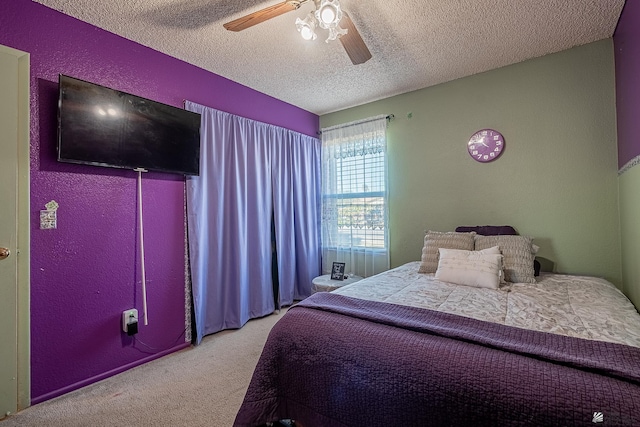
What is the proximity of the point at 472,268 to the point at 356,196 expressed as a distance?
5.81ft

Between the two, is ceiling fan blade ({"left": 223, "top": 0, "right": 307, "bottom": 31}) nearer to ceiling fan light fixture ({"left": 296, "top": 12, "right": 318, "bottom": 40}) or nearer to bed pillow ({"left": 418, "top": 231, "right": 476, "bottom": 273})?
ceiling fan light fixture ({"left": 296, "top": 12, "right": 318, "bottom": 40})

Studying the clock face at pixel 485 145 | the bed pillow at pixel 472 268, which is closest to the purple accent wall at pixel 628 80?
the clock face at pixel 485 145

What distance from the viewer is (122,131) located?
203cm

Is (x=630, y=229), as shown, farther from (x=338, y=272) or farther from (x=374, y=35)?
(x=338, y=272)

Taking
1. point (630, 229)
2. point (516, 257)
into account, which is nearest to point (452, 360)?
point (516, 257)

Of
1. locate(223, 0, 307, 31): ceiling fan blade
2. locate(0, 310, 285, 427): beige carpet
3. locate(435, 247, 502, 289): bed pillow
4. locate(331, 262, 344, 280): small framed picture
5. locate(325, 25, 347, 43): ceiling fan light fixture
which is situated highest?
locate(223, 0, 307, 31): ceiling fan blade

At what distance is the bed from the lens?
858 millimetres

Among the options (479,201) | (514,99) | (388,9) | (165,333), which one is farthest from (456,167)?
(165,333)

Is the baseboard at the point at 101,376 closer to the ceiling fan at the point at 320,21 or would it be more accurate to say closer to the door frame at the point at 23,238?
the door frame at the point at 23,238

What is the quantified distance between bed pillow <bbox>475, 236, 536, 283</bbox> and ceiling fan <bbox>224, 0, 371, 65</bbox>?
69.2 inches

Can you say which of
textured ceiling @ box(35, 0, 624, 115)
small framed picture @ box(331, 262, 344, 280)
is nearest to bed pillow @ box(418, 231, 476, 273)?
small framed picture @ box(331, 262, 344, 280)

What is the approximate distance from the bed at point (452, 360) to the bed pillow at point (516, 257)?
25 centimetres

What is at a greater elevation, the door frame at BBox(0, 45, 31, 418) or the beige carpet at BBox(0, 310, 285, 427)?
the door frame at BBox(0, 45, 31, 418)

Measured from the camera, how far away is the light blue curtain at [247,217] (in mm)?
2578
